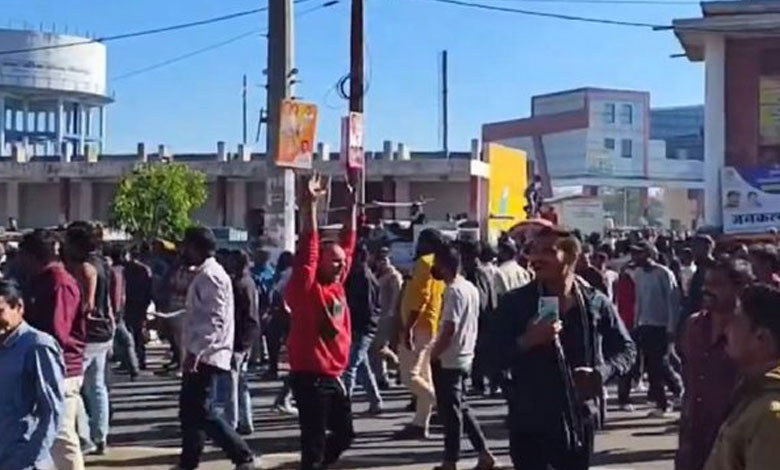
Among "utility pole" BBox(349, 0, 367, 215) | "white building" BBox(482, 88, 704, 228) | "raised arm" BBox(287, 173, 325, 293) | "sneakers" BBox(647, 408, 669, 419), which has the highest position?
"white building" BBox(482, 88, 704, 228)

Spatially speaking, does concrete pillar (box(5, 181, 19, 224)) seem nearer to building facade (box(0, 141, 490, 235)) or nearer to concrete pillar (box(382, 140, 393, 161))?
building facade (box(0, 141, 490, 235))

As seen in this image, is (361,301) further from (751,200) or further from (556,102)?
(556,102)

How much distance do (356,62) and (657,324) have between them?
8.42m

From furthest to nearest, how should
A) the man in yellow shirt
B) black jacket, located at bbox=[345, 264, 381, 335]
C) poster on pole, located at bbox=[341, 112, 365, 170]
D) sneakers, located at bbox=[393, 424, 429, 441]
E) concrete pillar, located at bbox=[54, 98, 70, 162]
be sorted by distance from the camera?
1. concrete pillar, located at bbox=[54, 98, 70, 162]
2. poster on pole, located at bbox=[341, 112, 365, 170]
3. black jacket, located at bbox=[345, 264, 381, 335]
4. sneakers, located at bbox=[393, 424, 429, 441]
5. the man in yellow shirt

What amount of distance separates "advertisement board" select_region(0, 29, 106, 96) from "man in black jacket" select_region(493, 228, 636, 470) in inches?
3503

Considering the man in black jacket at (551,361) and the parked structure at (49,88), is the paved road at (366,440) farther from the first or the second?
the parked structure at (49,88)

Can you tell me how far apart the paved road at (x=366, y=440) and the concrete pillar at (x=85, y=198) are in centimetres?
5097

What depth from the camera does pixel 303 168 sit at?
1686cm

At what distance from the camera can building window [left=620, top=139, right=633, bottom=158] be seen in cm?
10681

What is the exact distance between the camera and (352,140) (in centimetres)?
1978

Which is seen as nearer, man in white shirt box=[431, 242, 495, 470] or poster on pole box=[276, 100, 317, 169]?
man in white shirt box=[431, 242, 495, 470]

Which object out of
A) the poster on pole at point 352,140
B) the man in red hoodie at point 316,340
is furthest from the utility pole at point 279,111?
the man in red hoodie at point 316,340

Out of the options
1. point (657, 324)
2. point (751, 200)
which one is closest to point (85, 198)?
point (751, 200)

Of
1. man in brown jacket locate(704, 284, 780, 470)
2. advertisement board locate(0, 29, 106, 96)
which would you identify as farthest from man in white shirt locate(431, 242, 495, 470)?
advertisement board locate(0, 29, 106, 96)
